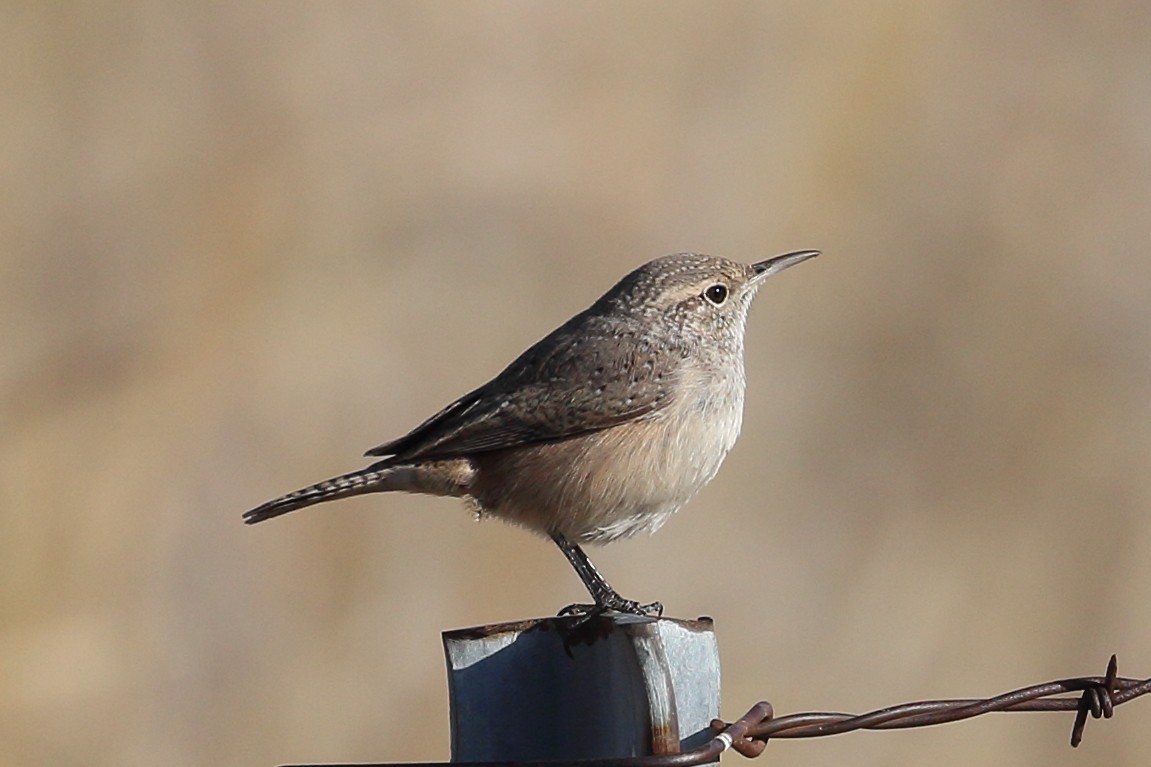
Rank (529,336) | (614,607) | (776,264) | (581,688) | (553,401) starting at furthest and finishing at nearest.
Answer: (529,336) → (776,264) → (553,401) → (614,607) → (581,688)

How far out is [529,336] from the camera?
8867 mm

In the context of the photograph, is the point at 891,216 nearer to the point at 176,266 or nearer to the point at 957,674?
the point at 957,674

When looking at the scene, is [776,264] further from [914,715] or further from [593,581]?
[914,715]

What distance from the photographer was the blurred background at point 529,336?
8062mm

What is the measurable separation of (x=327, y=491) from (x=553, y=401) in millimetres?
867

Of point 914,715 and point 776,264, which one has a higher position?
point 776,264

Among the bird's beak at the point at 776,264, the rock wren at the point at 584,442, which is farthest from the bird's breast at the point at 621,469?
the bird's beak at the point at 776,264

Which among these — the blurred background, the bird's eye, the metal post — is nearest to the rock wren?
the bird's eye

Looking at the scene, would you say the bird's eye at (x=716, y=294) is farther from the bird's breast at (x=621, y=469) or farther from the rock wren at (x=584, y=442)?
the bird's breast at (x=621, y=469)

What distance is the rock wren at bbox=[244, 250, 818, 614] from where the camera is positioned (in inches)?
203

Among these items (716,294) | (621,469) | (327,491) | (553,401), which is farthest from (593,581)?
(716,294)

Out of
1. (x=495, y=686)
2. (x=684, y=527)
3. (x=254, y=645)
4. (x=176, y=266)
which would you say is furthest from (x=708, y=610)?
(x=495, y=686)

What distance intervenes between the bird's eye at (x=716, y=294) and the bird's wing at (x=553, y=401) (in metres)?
0.35

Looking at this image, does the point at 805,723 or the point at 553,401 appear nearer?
the point at 805,723
